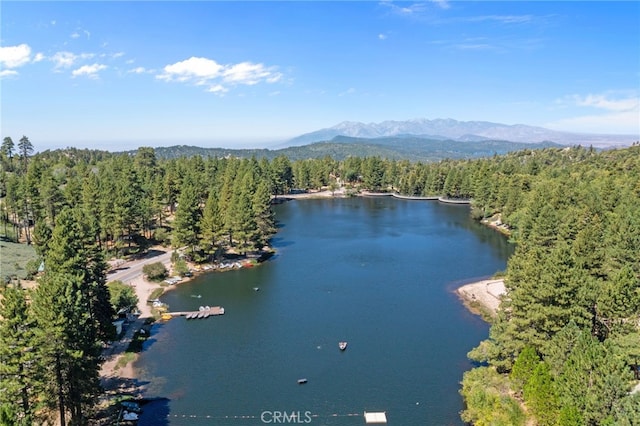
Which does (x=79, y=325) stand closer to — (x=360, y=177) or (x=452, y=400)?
(x=452, y=400)

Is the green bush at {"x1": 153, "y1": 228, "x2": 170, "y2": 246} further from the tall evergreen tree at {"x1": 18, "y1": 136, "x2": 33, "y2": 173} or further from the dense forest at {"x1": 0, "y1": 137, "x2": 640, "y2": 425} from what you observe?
the tall evergreen tree at {"x1": 18, "y1": 136, "x2": 33, "y2": 173}

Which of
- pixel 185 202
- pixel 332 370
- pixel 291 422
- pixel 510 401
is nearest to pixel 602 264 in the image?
pixel 510 401

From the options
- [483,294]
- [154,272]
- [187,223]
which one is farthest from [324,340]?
[187,223]

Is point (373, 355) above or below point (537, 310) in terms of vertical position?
below

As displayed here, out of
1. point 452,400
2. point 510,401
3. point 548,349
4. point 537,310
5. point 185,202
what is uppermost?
point 185,202

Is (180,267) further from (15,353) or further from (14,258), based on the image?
(15,353)

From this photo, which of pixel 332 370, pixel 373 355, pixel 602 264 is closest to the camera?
pixel 332 370

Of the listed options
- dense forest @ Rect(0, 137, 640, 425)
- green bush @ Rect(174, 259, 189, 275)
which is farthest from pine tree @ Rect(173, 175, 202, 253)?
green bush @ Rect(174, 259, 189, 275)
